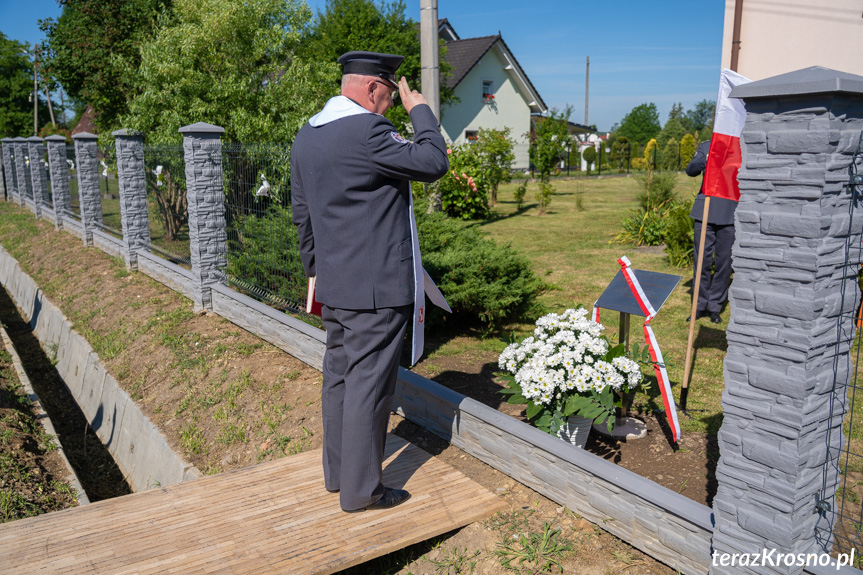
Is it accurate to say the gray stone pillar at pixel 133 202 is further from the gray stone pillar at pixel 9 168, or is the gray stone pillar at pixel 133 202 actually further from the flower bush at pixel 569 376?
the gray stone pillar at pixel 9 168

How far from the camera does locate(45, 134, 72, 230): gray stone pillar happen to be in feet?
50.7

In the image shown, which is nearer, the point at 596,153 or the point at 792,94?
the point at 792,94

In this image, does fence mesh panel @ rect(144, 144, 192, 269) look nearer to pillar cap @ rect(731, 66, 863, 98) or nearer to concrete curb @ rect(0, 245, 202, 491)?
concrete curb @ rect(0, 245, 202, 491)

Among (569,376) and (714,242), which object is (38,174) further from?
(569,376)

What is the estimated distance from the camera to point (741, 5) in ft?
31.0

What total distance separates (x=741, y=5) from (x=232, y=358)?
845 cm

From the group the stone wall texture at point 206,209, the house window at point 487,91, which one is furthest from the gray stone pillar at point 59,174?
the house window at point 487,91

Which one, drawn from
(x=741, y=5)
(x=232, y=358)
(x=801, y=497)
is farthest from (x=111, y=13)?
(x=801, y=497)

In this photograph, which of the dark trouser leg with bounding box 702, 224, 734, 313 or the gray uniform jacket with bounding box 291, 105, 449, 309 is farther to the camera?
the dark trouser leg with bounding box 702, 224, 734, 313

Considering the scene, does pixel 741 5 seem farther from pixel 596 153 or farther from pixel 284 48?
pixel 596 153

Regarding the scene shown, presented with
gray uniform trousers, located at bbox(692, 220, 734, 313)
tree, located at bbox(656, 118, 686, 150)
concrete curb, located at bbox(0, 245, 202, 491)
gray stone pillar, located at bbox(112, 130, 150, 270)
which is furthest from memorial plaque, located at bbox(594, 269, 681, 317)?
tree, located at bbox(656, 118, 686, 150)

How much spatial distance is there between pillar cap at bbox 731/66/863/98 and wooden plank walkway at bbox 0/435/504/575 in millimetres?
2415

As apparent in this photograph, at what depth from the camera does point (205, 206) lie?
25.7 ft

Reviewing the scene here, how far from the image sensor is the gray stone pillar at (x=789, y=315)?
8.02ft
